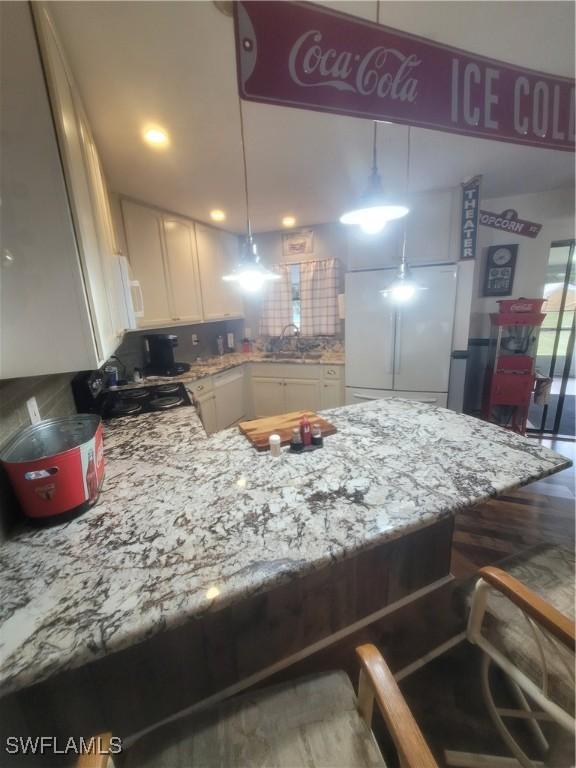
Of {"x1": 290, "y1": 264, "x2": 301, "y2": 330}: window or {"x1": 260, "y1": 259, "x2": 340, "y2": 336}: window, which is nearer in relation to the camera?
{"x1": 260, "y1": 259, "x2": 340, "y2": 336}: window

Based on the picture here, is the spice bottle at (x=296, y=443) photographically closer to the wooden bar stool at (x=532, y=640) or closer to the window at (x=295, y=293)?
the wooden bar stool at (x=532, y=640)

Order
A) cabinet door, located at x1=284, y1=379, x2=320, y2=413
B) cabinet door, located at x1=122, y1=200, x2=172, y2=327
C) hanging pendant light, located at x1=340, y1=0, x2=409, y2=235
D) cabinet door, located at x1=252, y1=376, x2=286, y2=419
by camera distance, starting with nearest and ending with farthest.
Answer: hanging pendant light, located at x1=340, y1=0, x2=409, y2=235 → cabinet door, located at x1=122, y1=200, x2=172, y2=327 → cabinet door, located at x1=284, y1=379, x2=320, y2=413 → cabinet door, located at x1=252, y1=376, x2=286, y2=419

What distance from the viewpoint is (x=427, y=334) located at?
273 cm

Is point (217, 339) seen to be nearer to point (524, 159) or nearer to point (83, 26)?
point (83, 26)

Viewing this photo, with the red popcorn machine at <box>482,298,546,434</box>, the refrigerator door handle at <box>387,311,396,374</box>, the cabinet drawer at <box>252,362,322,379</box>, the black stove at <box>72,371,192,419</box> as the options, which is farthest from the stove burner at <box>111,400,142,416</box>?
the red popcorn machine at <box>482,298,546,434</box>

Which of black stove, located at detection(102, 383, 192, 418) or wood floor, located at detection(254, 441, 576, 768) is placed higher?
black stove, located at detection(102, 383, 192, 418)

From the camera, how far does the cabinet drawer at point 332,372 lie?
326cm

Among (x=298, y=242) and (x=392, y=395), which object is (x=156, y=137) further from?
(x=392, y=395)

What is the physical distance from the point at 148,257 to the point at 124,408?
1504 mm

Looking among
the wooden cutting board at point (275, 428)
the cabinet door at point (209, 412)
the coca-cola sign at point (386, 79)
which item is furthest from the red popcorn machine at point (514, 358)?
the cabinet door at point (209, 412)

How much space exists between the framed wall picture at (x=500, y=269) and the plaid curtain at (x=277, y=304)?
2.25 metres

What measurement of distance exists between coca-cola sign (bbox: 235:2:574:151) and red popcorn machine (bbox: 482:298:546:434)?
6.91 ft

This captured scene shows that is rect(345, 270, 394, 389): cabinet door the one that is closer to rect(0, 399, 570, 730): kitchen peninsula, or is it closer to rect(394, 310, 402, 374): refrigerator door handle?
rect(394, 310, 402, 374): refrigerator door handle

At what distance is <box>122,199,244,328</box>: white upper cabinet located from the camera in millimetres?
2557
